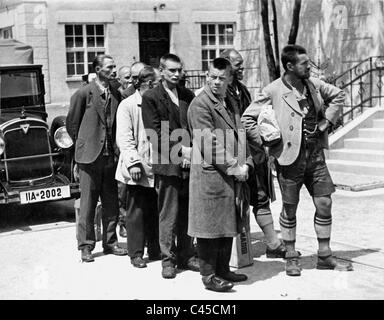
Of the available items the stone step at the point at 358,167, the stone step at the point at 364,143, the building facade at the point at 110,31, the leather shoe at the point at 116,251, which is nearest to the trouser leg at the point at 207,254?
the leather shoe at the point at 116,251

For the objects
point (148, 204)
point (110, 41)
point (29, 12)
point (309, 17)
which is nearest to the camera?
point (148, 204)

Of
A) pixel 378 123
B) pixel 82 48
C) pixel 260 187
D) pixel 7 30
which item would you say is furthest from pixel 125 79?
pixel 7 30

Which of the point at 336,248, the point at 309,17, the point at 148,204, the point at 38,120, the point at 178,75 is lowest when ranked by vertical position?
the point at 336,248

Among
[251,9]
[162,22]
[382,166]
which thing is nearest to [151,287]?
[382,166]

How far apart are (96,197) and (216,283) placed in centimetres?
212

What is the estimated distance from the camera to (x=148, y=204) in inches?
280

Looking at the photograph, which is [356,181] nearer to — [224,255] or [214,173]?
[224,255]

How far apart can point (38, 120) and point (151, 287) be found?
4.46 metres

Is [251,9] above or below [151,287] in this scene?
above

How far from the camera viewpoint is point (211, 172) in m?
5.91

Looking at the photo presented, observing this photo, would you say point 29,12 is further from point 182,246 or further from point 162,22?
point 182,246

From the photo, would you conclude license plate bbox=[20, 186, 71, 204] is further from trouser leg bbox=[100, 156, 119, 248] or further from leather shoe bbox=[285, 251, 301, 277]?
leather shoe bbox=[285, 251, 301, 277]

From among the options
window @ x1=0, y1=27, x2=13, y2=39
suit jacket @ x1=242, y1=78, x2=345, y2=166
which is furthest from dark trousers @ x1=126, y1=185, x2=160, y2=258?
window @ x1=0, y1=27, x2=13, y2=39

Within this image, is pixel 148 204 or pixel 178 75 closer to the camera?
pixel 178 75
